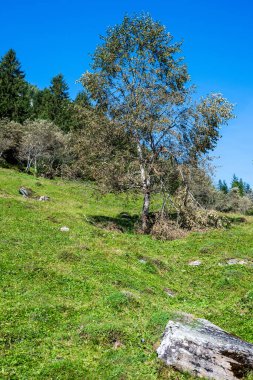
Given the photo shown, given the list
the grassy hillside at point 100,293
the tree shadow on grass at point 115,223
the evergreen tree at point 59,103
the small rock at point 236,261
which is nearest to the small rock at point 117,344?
the grassy hillside at point 100,293

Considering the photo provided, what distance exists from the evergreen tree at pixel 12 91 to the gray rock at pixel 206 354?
8729 centimetres

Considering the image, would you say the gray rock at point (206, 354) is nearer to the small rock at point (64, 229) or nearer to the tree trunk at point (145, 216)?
the small rock at point (64, 229)

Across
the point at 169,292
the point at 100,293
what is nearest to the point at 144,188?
the point at 169,292

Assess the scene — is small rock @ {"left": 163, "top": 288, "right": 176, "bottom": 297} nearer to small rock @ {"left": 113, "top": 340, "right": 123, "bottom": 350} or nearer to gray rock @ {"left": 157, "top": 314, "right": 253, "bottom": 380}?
small rock @ {"left": 113, "top": 340, "right": 123, "bottom": 350}

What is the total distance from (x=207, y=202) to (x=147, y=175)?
156 feet

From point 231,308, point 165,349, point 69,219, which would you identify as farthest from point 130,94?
point 165,349

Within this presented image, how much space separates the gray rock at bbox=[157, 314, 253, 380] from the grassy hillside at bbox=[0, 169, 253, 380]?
0.39 metres

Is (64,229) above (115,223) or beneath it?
beneath

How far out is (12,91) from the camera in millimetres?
101625

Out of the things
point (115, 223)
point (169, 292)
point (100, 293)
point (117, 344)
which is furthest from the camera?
point (115, 223)

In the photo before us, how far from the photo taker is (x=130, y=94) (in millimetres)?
36438

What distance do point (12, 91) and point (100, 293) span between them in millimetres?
93518

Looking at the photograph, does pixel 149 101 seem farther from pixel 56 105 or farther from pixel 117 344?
pixel 56 105

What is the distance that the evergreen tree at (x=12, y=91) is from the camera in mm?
94875
